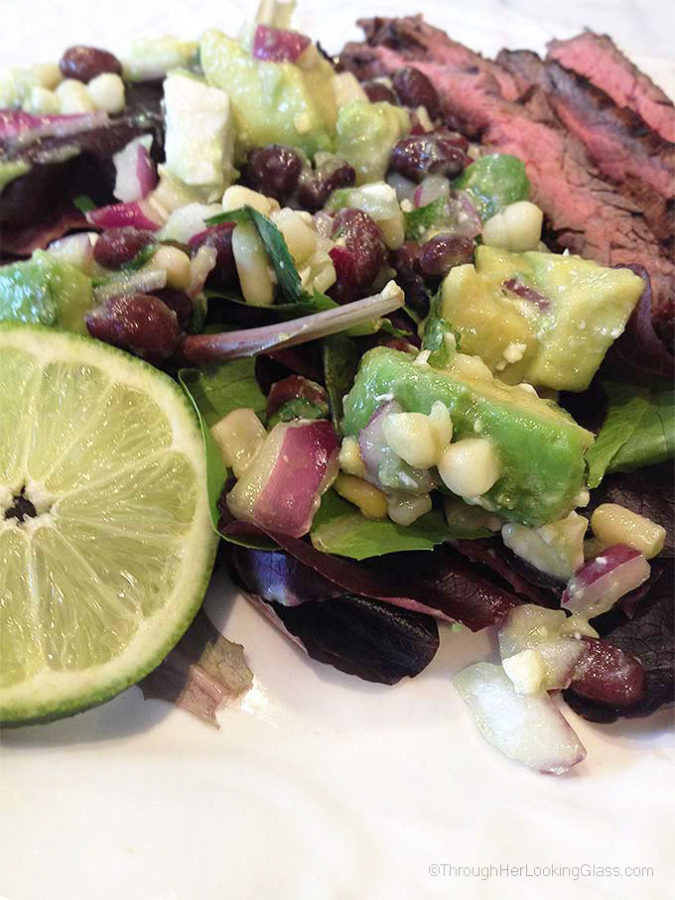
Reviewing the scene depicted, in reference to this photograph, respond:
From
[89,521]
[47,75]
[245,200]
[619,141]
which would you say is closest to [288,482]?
[89,521]

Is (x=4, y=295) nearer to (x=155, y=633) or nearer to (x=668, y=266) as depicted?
(x=155, y=633)

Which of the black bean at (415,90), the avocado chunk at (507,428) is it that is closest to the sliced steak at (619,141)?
the black bean at (415,90)

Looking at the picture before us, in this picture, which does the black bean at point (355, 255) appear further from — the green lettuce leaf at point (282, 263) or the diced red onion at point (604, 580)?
the diced red onion at point (604, 580)

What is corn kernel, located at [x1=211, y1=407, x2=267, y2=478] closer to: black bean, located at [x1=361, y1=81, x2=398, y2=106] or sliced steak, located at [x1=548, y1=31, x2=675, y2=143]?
black bean, located at [x1=361, y1=81, x2=398, y2=106]


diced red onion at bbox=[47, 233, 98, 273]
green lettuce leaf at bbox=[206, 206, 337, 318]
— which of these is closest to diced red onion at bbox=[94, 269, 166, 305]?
diced red onion at bbox=[47, 233, 98, 273]

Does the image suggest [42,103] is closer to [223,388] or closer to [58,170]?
[58,170]
